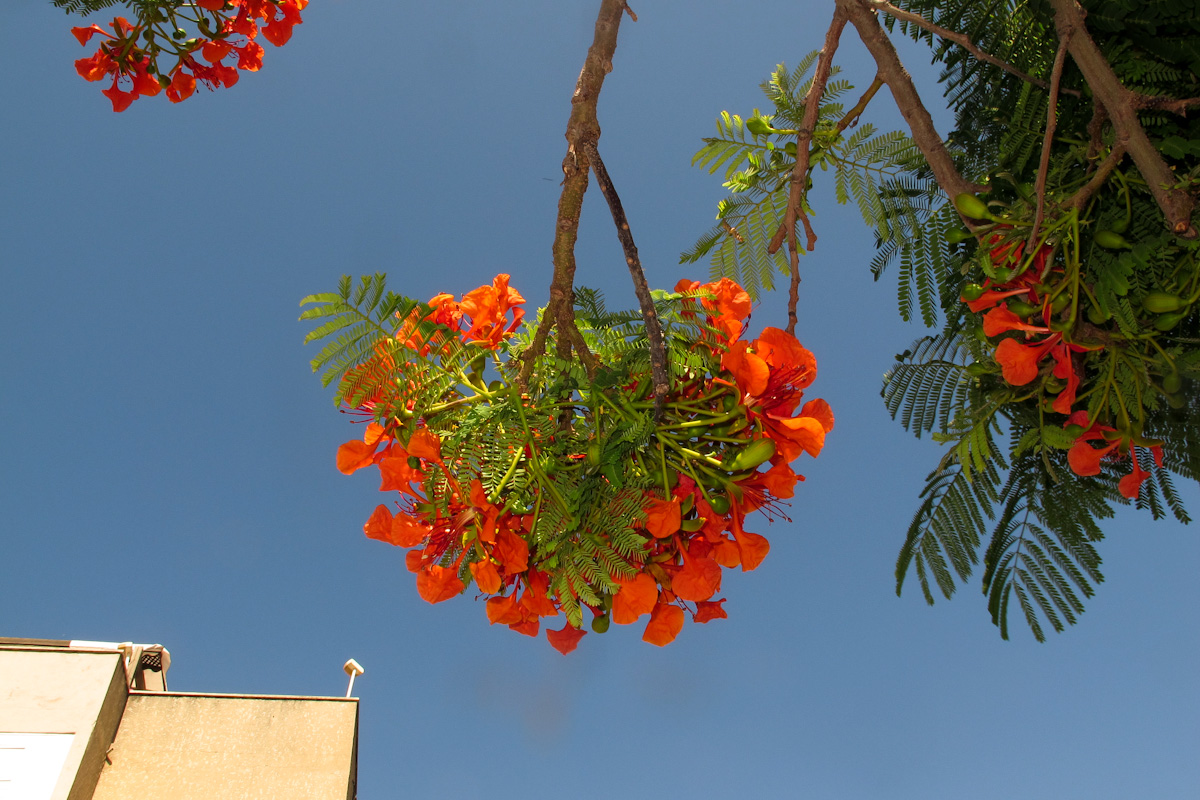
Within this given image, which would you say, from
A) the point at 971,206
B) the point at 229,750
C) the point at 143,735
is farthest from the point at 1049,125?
the point at 143,735

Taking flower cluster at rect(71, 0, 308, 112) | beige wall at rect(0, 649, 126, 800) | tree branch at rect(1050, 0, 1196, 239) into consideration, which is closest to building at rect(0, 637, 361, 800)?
beige wall at rect(0, 649, 126, 800)

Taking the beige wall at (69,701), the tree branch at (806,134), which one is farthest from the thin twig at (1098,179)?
the beige wall at (69,701)

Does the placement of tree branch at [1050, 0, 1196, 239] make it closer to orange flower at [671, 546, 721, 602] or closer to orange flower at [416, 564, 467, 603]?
orange flower at [671, 546, 721, 602]

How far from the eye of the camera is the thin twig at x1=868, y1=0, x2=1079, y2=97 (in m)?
1.67

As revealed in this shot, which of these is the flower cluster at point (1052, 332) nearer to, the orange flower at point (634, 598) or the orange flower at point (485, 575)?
the orange flower at point (634, 598)

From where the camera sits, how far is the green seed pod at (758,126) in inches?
85.8

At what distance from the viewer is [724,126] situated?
2273mm

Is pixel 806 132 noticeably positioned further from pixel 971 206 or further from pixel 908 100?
pixel 971 206

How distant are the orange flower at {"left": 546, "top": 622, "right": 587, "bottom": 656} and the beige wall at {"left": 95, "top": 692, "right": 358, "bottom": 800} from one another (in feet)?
26.3

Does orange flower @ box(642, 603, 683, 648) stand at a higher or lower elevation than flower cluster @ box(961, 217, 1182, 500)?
lower

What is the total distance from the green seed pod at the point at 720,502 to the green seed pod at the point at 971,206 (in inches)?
33.4

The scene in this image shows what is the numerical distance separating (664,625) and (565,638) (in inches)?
9.7

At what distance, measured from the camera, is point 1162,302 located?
1.66 meters

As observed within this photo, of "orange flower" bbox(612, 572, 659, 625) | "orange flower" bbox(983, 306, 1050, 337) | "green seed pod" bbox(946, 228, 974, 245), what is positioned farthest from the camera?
"green seed pod" bbox(946, 228, 974, 245)
